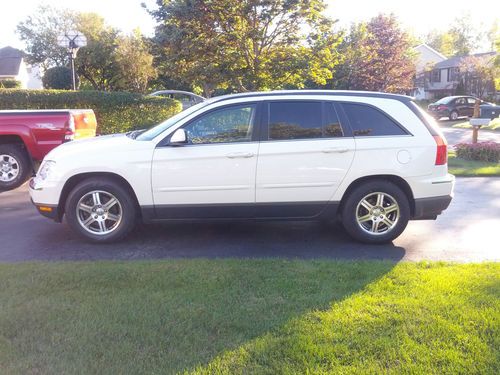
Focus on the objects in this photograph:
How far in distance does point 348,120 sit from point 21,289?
377cm

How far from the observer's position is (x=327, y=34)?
15797 millimetres

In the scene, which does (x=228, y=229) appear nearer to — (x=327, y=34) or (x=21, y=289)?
(x=21, y=289)

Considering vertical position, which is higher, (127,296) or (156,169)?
(156,169)

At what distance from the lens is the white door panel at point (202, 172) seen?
520 centimetres

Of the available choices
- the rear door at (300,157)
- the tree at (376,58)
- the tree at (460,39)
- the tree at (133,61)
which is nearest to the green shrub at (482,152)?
the rear door at (300,157)

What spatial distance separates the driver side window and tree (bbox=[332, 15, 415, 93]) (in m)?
20.0

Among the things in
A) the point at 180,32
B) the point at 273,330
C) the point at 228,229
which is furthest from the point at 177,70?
the point at 273,330

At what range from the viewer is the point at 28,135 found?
8.41 m

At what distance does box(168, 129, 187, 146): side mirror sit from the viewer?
5148 millimetres

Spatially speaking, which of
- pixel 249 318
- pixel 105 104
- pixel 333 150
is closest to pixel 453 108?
pixel 105 104

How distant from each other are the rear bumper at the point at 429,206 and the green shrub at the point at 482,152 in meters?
7.53

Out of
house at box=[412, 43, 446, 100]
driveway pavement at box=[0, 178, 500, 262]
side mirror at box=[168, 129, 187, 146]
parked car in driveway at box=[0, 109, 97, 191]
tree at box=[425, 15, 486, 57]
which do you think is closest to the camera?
driveway pavement at box=[0, 178, 500, 262]

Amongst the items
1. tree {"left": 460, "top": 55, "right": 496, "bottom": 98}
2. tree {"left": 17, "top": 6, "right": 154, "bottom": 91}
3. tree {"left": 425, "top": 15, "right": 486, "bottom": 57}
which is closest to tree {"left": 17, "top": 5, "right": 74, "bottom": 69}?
tree {"left": 17, "top": 6, "right": 154, "bottom": 91}

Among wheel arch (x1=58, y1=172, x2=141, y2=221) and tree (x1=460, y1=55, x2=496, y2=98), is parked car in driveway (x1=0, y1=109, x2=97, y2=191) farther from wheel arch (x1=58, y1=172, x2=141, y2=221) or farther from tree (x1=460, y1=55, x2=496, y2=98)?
tree (x1=460, y1=55, x2=496, y2=98)
